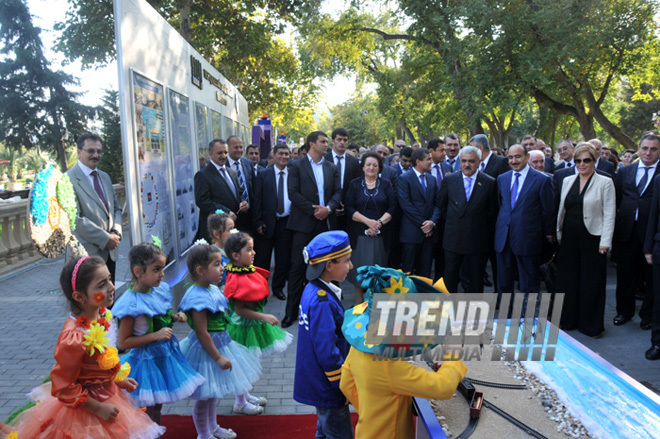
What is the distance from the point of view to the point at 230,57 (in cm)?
1898

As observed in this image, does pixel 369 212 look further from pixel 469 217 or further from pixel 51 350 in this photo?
pixel 51 350

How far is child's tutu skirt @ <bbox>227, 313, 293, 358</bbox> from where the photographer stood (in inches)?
152

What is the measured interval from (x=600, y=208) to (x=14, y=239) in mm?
10386

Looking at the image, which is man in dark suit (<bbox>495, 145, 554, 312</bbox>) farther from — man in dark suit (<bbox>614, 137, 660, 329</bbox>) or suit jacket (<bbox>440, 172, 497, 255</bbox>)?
man in dark suit (<bbox>614, 137, 660, 329</bbox>)

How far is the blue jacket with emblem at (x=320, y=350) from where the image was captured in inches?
105

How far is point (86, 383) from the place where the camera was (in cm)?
263

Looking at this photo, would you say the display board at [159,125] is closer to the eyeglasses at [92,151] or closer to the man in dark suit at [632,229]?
the eyeglasses at [92,151]

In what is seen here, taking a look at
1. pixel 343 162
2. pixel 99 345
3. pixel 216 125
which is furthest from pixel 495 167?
pixel 99 345

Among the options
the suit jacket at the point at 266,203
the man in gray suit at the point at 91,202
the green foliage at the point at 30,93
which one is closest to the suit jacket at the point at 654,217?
the suit jacket at the point at 266,203

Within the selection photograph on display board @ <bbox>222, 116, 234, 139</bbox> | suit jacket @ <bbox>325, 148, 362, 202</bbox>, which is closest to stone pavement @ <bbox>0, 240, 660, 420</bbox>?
suit jacket @ <bbox>325, 148, 362, 202</bbox>

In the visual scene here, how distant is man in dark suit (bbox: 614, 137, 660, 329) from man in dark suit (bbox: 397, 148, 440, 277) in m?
2.36

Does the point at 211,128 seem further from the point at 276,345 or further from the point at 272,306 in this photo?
the point at 276,345

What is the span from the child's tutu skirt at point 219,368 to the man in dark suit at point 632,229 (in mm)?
4959

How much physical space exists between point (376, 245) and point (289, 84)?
2493cm
